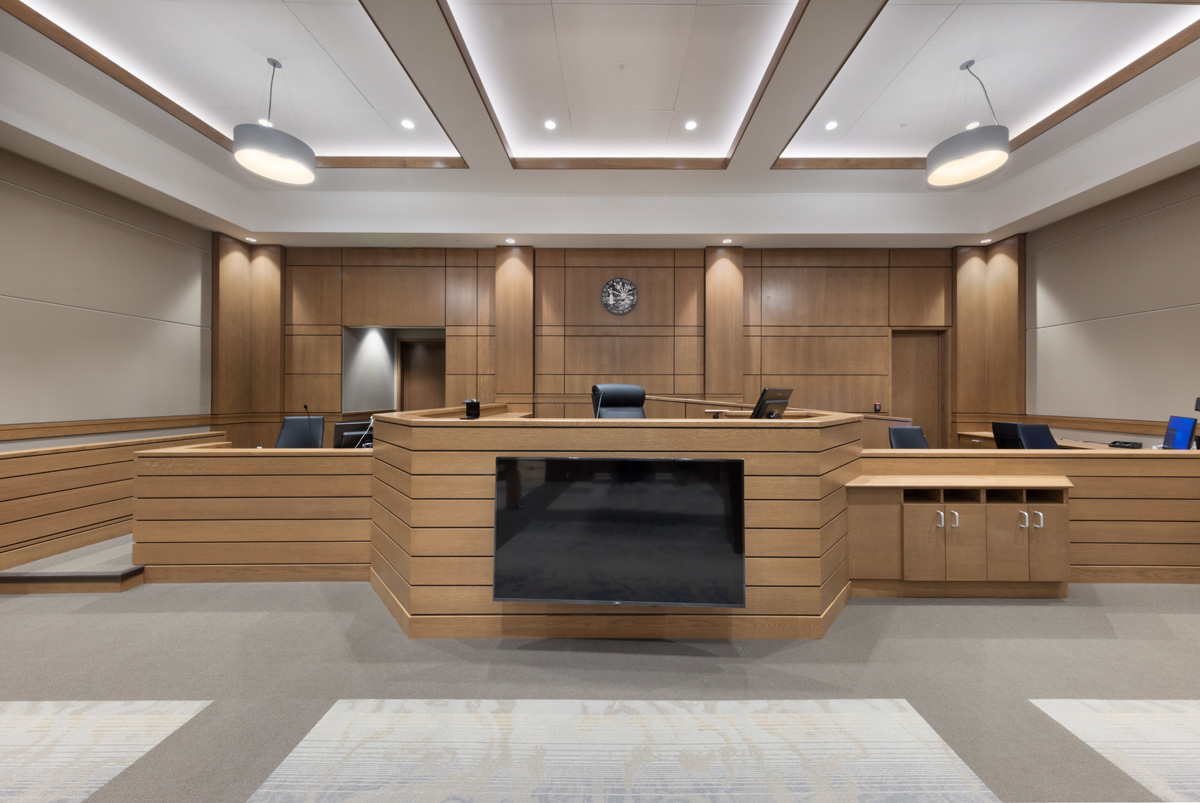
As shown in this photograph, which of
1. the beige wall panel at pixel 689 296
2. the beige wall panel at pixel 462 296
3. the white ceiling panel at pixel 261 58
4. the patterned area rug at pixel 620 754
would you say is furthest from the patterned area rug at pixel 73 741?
the beige wall panel at pixel 689 296

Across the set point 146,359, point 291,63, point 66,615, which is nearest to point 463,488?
point 66,615

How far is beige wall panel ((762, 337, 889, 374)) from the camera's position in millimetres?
7020

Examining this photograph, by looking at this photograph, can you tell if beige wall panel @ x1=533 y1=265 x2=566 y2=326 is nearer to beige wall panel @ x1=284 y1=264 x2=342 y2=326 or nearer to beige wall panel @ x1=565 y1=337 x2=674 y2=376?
beige wall panel @ x1=565 y1=337 x2=674 y2=376

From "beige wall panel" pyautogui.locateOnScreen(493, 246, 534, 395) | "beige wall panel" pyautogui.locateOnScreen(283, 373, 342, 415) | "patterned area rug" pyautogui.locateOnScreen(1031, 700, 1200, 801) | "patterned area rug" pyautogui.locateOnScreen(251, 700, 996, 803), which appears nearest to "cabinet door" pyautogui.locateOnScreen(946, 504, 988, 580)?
"patterned area rug" pyautogui.locateOnScreen(1031, 700, 1200, 801)

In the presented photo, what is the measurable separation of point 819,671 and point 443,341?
7.94 metres

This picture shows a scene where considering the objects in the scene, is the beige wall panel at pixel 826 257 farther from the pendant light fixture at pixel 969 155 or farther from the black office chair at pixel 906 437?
the black office chair at pixel 906 437

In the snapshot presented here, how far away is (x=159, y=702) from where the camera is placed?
6.98 ft

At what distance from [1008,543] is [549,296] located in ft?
19.2

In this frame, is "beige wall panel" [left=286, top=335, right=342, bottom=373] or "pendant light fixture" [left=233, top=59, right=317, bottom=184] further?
"beige wall panel" [left=286, top=335, right=342, bottom=373]

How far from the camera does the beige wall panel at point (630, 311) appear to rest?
704cm

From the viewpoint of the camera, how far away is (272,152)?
4207 millimetres

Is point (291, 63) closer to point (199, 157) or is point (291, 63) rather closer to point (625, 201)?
point (199, 157)

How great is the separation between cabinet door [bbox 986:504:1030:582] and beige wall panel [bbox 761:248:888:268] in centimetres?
479

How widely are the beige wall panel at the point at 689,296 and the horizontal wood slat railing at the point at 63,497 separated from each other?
6.04 m
